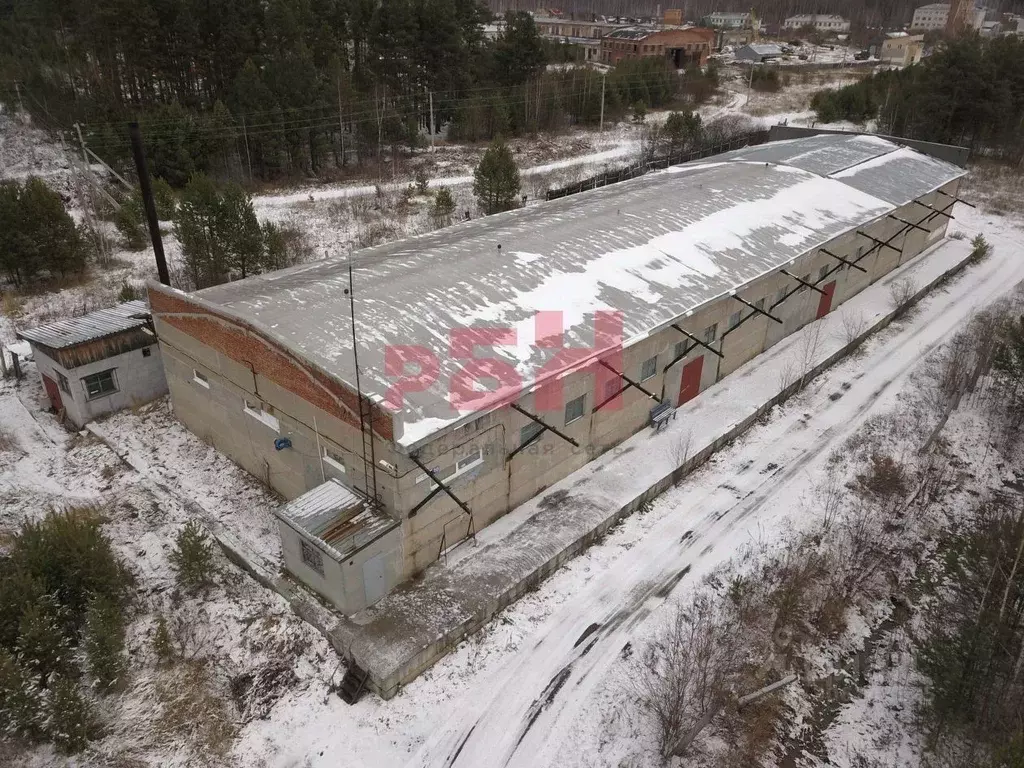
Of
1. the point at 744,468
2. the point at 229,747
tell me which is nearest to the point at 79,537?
the point at 229,747

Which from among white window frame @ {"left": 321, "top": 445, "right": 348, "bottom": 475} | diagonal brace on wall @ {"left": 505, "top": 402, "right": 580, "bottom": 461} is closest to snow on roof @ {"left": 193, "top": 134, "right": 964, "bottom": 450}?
diagonal brace on wall @ {"left": 505, "top": 402, "right": 580, "bottom": 461}

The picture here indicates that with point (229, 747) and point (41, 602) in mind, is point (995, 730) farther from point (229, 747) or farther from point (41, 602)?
point (41, 602)

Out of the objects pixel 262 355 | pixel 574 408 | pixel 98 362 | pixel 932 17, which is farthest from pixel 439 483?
pixel 932 17

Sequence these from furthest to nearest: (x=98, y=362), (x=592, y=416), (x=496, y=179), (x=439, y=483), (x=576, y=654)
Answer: (x=496, y=179)
(x=98, y=362)
(x=592, y=416)
(x=439, y=483)
(x=576, y=654)

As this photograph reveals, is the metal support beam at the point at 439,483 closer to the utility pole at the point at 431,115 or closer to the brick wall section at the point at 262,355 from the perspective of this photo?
the brick wall section at the point at 262,355

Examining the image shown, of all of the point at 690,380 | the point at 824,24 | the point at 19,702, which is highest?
the point at 824,24

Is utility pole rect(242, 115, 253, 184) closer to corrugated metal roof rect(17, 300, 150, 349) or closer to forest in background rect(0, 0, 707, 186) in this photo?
forest in background rect(0, 0, 707, 186)

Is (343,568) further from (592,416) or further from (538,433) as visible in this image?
(592,416)
